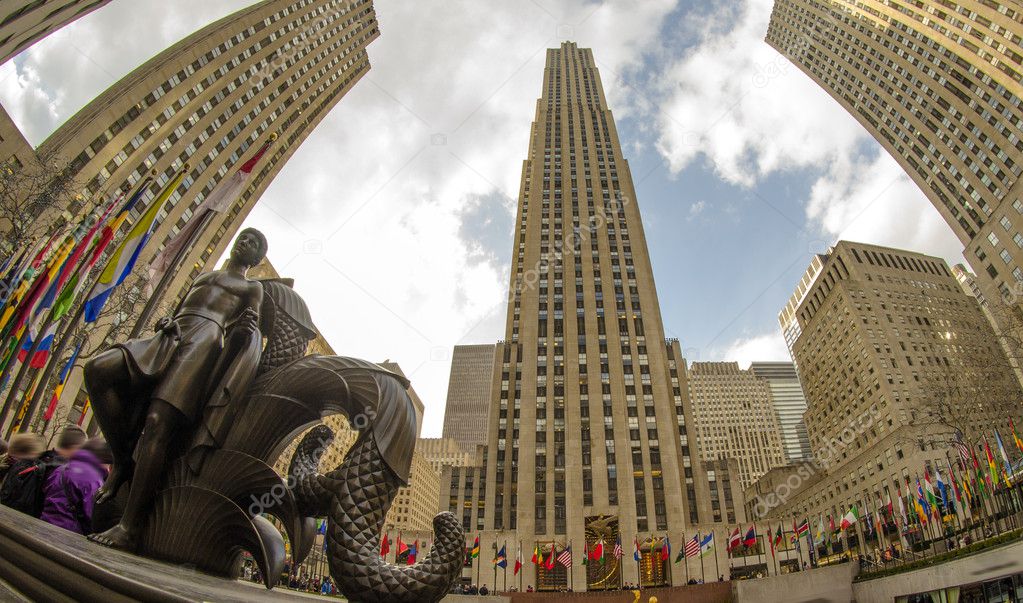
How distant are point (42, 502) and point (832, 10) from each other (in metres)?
102

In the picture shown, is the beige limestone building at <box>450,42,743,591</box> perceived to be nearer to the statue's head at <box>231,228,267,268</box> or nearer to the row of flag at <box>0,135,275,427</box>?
the row of flag at <box>0,135,275,427</box>

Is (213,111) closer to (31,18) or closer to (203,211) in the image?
(31,18)

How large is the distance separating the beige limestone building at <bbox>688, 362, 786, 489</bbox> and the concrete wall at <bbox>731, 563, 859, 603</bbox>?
119 metres

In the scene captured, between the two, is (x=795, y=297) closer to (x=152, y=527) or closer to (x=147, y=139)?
(x=147, y=139)

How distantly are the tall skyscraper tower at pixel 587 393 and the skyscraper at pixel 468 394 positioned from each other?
113m

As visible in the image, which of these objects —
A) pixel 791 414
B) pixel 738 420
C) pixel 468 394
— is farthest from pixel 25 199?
pixel 791 414

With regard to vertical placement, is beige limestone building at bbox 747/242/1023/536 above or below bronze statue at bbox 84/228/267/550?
above

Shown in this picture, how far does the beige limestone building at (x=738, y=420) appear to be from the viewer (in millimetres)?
140375

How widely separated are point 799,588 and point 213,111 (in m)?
64.4

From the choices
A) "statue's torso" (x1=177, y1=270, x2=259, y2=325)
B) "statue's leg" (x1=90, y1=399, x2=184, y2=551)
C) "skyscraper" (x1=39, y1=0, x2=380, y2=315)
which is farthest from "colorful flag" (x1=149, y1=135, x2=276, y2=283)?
"skyscraper" (x1=39, y1=0, x2=380, y2=315)

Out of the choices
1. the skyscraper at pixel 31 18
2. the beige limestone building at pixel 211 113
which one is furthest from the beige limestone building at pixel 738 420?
the skyscraper at pixel 31 18

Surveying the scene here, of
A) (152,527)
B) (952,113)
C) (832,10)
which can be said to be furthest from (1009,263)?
(152,527)

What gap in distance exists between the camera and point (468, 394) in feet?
612

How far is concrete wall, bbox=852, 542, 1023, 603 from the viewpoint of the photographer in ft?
64.5
